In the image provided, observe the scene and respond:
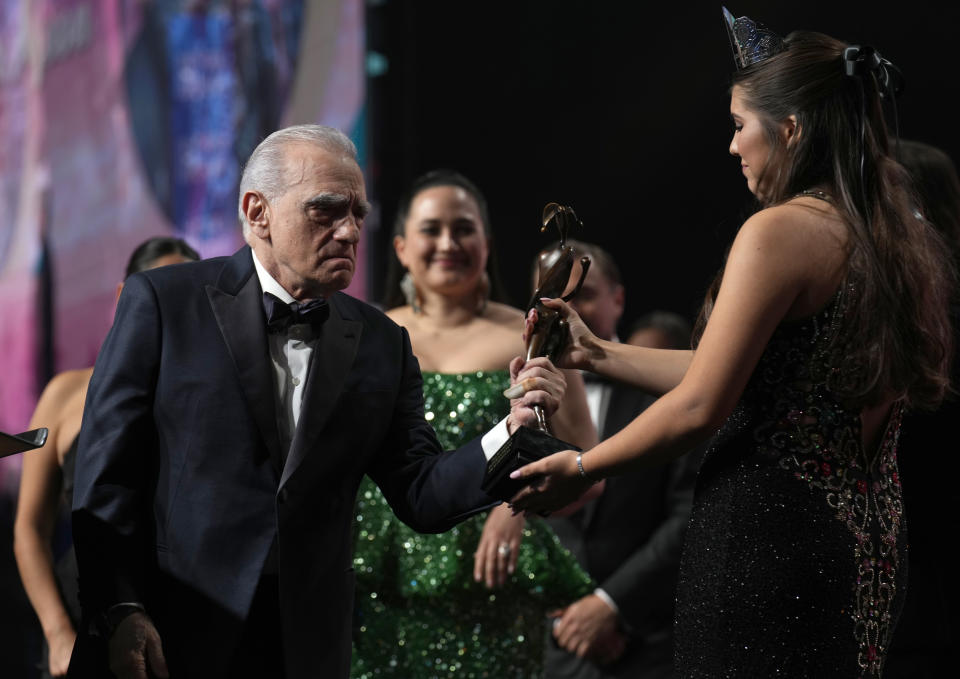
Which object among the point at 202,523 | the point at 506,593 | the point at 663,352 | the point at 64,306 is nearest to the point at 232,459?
the point at 202,523

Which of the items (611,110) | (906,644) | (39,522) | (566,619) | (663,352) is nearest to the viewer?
(663,352)

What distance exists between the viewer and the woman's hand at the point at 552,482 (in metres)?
1.97

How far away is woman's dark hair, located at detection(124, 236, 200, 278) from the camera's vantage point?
2902mm

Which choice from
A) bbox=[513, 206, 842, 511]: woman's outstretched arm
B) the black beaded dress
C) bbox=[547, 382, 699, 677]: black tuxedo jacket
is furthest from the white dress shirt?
bbox=[547, 382, 699, 677]: black tuxedo jacket

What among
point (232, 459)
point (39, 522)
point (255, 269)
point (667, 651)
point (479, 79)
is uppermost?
point (479, 79)

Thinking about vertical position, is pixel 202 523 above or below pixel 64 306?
below

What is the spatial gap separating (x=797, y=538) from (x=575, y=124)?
3.44 m

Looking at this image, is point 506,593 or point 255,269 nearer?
point 255,269

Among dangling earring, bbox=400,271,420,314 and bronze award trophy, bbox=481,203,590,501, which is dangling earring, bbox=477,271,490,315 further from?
bronze award trophy, bbox=481,203,590,501

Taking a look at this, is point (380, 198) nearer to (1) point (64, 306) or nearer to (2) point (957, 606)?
(1) point (64, 306)

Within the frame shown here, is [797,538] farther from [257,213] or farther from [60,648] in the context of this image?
[60,648]

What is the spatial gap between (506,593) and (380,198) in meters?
2.60

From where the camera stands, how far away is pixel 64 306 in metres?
3.90

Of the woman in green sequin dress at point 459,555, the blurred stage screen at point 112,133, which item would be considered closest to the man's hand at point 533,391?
the woman in green sequin dress at point 459,555
